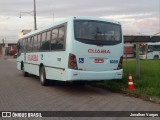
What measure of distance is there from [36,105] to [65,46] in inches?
130

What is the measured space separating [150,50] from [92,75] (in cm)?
4303

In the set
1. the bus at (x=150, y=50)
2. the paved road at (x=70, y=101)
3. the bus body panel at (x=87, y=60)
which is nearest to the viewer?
the paved road at (x=70, y=101)

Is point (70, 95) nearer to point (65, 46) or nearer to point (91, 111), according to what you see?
point (65, 46)

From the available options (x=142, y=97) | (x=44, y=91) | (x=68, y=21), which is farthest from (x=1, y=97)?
(x=142, y=97)

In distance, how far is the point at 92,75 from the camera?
42.6 feet

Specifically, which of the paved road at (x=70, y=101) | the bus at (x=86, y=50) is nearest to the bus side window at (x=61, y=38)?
the bus at (x=86, y=50)

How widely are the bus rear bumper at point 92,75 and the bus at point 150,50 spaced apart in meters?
41.7

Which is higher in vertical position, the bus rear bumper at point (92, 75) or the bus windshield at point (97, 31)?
the bus windshield at point (97, 31)

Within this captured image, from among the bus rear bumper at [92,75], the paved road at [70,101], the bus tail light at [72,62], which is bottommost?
the paved road at [70,101]

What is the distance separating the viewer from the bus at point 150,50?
54.5 meters

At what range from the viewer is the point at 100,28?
13.5 meters

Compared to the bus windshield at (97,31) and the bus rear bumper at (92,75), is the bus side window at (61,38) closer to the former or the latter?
the bus windshield at (97,31)

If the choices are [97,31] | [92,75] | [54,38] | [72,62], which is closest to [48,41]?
[54,38]

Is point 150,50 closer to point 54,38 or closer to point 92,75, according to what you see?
point 54,38
